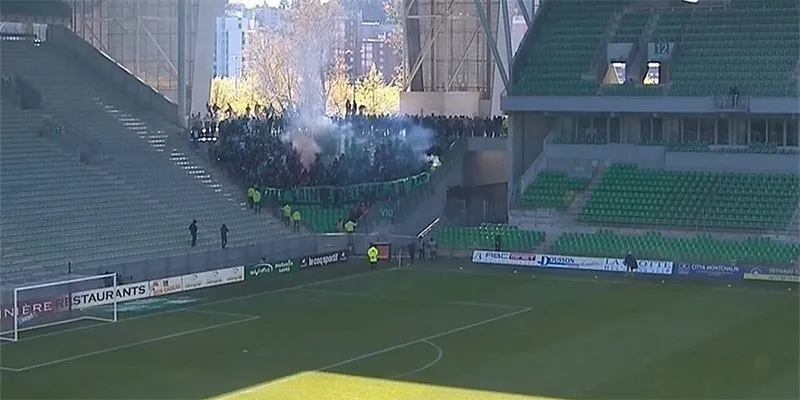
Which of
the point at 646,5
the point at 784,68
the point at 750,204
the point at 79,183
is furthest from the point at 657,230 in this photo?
the point at 79,183

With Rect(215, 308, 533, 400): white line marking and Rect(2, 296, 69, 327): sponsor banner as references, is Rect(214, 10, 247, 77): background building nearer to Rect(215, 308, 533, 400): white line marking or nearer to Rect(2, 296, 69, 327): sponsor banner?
Rect(2, 296, 69, 327): sponsor banner

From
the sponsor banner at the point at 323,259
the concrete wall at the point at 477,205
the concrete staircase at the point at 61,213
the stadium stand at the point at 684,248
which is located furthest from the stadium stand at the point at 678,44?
the concrete staircase at the point at 61,213

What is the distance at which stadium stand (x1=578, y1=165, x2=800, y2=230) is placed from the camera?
45.5m

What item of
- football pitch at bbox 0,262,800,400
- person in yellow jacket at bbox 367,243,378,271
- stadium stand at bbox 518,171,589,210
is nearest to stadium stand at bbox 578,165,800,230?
stadium stand at bbox 518,171,589,210

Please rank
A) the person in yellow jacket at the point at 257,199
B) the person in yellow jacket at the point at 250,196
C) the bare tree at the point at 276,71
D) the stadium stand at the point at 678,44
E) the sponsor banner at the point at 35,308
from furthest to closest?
1. the bare tree at the point at 276,71
2. the stadium stand at the point at 678,44
3. the person in yellow jacket at the point at 250,196
4. the person in yellow jacket at the point at 257,199
5. the sponsor banner at the point at 35,308

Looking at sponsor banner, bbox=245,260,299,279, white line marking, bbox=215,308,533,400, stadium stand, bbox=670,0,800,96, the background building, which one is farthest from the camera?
the background building

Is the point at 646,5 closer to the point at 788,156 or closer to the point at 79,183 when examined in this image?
the point at 788,156

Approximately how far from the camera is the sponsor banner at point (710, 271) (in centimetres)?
4050

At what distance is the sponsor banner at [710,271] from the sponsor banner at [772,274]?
0.25 metres

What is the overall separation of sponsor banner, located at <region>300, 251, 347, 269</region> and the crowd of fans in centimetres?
574

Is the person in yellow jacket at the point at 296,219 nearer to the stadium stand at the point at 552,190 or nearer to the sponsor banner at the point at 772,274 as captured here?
the stadium stand at the point at 552,190

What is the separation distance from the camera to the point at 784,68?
48.4 meters

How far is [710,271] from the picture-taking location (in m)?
40.9

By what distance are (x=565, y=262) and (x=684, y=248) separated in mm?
3937
